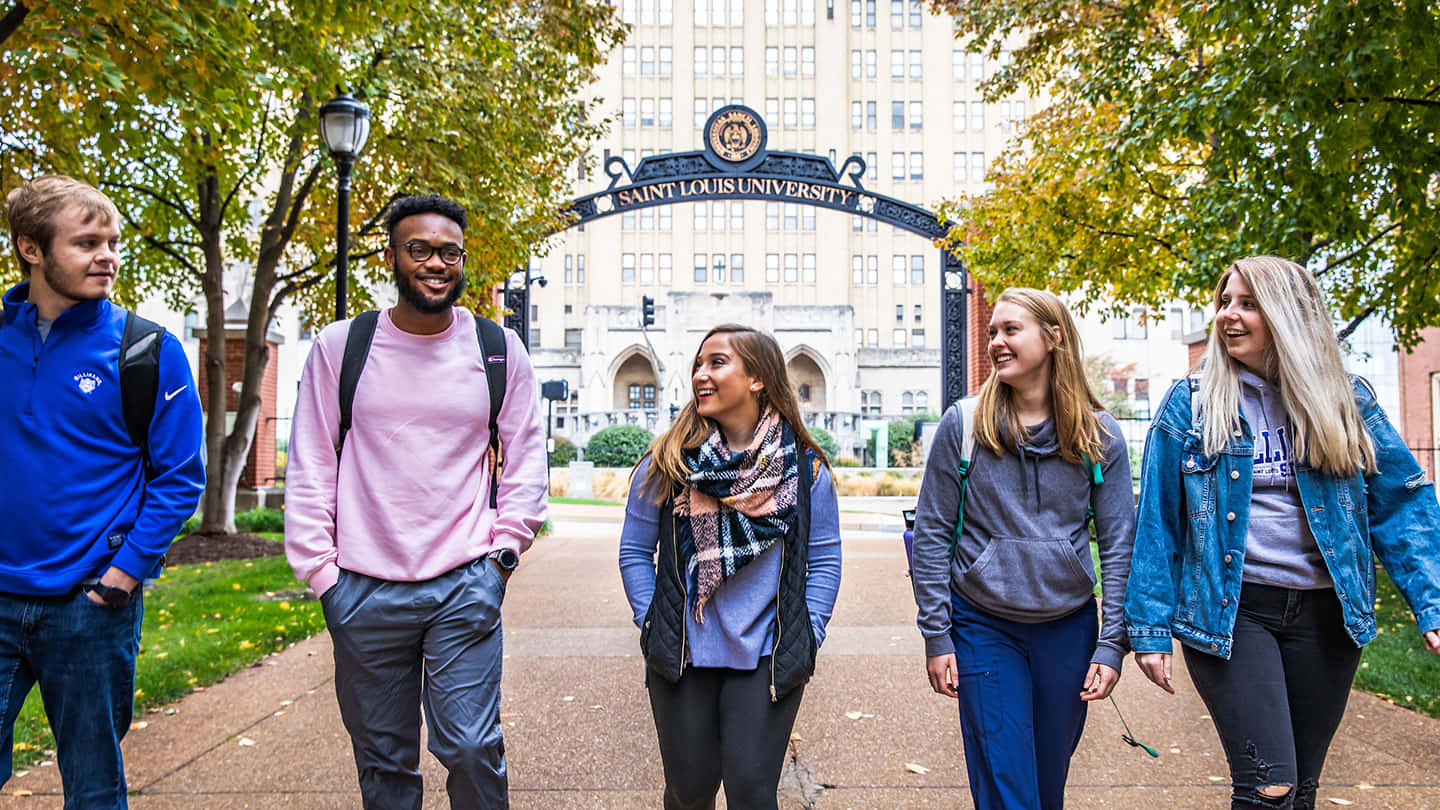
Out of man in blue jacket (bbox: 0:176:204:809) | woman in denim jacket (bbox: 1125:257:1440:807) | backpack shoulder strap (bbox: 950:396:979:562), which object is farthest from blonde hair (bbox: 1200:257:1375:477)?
man in blue jacket (bbox: 0:176:204:809)

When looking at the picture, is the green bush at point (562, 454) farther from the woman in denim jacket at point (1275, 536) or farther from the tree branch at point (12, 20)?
the woman in denim jacket at point (1275, 536)

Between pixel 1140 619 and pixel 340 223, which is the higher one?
pixel 340 223

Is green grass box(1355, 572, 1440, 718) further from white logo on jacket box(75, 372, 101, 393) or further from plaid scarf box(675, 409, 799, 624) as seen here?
white logo on jacket box(75, 372, 101, 393)

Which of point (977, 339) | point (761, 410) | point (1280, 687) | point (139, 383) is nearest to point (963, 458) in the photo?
point (761, 410)

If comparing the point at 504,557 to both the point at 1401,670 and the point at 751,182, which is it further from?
the point at 751,182

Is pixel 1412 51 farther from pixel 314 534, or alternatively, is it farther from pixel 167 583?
pixel 167 583

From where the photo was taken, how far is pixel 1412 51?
601 centimetres

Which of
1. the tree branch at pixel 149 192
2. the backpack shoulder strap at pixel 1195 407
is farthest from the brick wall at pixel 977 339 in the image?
the backpack shoulder strap at pixel 1195 407

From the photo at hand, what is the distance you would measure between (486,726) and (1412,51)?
646cm

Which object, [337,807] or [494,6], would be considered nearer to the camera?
[337,807]

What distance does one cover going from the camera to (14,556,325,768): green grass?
5500 millimetres

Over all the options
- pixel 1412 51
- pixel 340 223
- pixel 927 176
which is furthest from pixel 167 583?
pixel 927 176

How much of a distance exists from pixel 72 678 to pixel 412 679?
87cm

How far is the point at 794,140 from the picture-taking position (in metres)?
68.4
